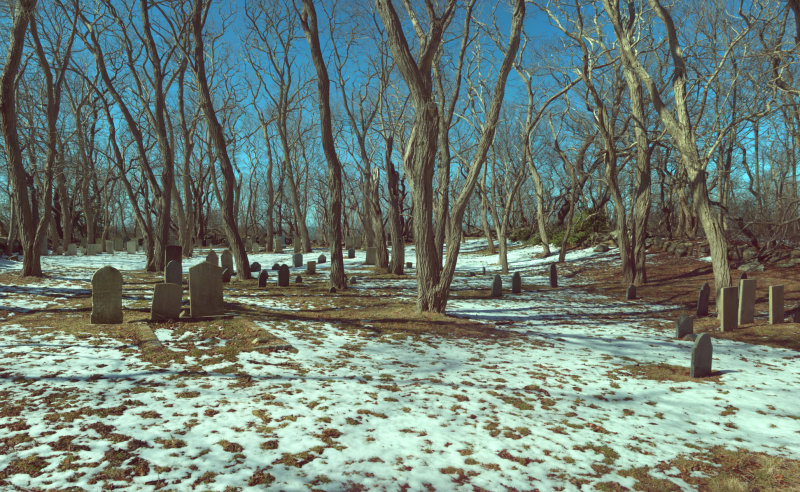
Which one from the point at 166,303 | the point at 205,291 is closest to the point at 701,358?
the point at 205,291

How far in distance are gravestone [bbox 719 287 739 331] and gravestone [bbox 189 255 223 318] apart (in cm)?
946

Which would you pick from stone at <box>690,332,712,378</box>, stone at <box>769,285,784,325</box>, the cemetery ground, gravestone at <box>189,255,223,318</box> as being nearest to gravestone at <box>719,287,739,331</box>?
the cemetery ground

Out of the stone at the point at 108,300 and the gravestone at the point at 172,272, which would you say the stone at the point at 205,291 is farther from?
the gravestone at the point at 172,272

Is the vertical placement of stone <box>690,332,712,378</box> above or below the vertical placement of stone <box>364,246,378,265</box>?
below

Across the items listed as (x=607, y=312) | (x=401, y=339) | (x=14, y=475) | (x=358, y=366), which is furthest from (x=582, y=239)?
(x=14, y=475)

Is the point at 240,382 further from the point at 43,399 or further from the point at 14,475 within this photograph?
the point at 14,475

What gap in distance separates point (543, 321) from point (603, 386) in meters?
3.99

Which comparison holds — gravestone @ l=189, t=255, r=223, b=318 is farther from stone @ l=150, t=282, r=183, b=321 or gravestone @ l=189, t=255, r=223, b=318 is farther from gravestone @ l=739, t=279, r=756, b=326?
gravestone @ l=739, t=279, r=756, b=326

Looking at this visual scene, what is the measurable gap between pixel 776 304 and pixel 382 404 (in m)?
8.89

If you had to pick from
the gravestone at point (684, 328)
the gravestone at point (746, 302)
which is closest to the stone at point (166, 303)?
the gravestone at point (684, 328)

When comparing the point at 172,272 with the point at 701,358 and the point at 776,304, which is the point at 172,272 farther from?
the point at 776,304

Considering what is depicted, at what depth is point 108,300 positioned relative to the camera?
7.05 meters

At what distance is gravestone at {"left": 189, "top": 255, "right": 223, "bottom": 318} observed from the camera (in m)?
7.67

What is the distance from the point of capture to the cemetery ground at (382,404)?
3.14m
